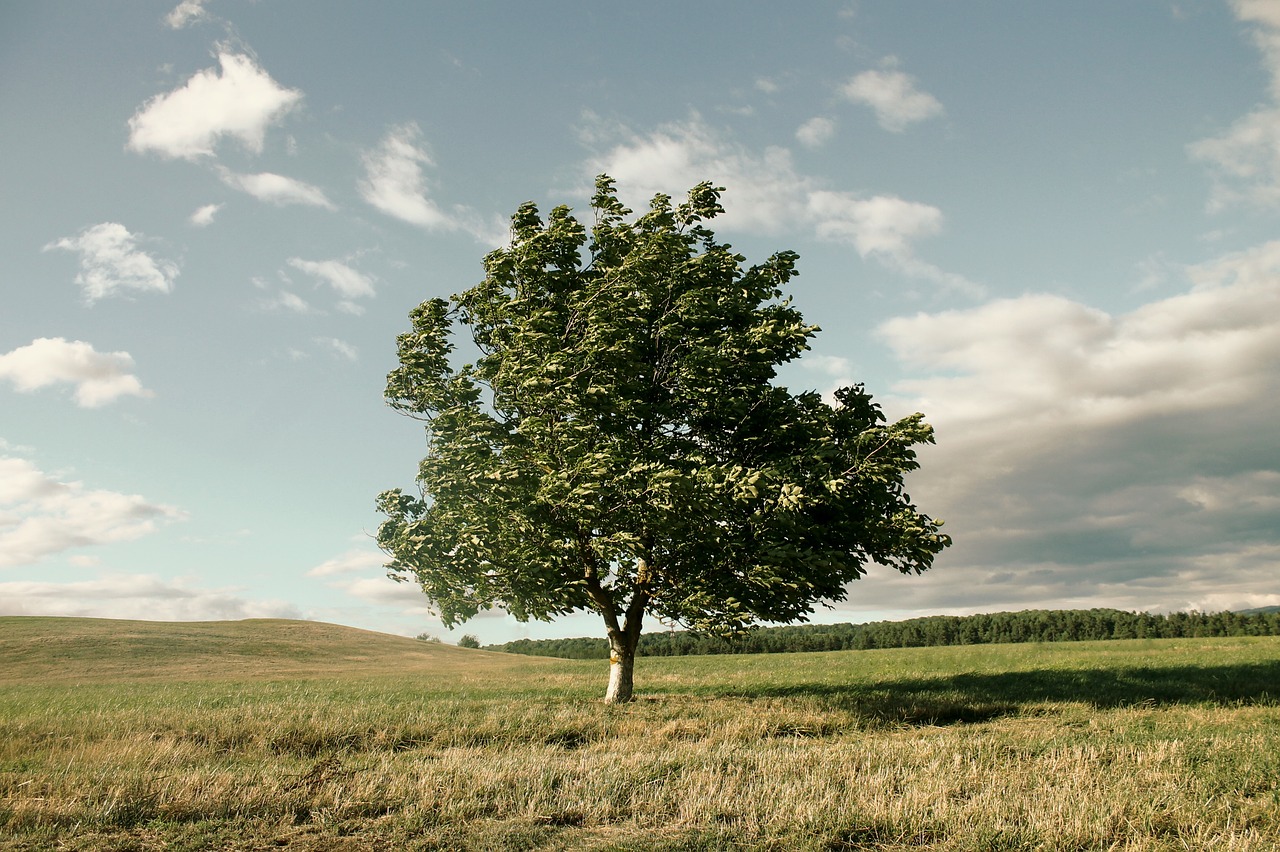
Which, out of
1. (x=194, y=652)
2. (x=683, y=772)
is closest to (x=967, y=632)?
(x=194, y=652)

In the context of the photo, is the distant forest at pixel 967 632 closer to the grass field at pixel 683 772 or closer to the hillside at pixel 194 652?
the hillside at pixel 194 652

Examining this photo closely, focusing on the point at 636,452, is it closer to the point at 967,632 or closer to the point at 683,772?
the point at 683,772

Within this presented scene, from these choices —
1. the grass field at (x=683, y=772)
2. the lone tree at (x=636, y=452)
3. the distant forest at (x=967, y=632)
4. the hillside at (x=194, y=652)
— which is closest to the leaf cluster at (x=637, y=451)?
the lone tree at (x=636, y=452)

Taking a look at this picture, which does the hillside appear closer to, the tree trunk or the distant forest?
the tree trunk

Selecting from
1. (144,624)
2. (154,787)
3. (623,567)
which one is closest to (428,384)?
(623,567)

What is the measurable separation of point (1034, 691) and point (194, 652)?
204ft

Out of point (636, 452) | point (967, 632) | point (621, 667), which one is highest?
point (636, 452)

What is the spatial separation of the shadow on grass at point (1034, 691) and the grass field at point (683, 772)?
17 cm

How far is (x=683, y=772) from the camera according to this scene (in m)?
10.9

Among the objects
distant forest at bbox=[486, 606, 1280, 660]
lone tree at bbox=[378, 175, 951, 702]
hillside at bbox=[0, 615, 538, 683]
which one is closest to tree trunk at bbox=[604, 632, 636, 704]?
lone tree at bbox=[378, 175, 951, 702]

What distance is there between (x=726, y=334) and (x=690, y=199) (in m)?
5.91

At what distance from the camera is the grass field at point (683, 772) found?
8383 millimetres

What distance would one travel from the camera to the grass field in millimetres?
8383

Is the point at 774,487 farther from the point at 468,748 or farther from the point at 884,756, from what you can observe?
the point at 468,748
